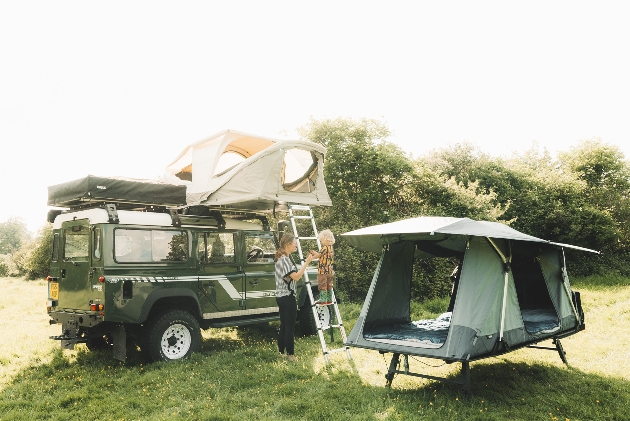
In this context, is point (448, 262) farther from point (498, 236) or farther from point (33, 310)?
point (33, 310)

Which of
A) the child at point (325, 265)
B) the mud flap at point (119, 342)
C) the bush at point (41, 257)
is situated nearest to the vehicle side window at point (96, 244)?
the mud flap at point (119, 342)

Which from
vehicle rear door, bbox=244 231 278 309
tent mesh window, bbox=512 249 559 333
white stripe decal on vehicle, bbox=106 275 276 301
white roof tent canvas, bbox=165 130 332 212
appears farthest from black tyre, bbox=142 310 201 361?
tent mesh window, bbox=512 249 559 333

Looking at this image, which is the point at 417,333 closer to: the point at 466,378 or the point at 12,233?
the point at 466,378

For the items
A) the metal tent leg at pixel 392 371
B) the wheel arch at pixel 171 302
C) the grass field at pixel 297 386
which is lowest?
the grass field at pixel 297 386

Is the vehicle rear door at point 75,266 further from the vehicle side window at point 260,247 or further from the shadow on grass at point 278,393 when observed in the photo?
the vehicle side window at point 260,247

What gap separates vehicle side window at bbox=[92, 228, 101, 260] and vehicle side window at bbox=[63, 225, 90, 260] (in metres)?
0.15

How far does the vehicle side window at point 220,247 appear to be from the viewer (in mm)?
8281

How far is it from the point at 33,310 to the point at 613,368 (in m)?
13.1

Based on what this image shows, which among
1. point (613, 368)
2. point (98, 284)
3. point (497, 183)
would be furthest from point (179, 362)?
point (497, 183)

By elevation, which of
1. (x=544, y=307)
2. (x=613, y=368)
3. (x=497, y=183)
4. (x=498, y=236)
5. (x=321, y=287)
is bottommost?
(x=613, y=368)

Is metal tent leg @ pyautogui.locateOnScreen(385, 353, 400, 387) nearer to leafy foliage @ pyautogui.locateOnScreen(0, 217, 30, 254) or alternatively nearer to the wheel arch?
the wheel arch

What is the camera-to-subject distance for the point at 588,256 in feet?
62.8

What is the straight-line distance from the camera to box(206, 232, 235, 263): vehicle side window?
8281mm

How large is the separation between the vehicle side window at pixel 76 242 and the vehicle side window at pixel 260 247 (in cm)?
258
